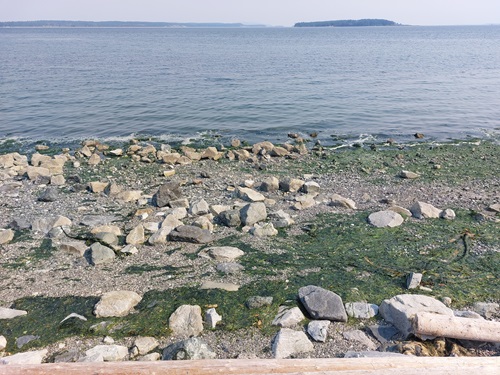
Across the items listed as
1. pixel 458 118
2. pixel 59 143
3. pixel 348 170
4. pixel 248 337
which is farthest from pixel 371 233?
pixel 458 118

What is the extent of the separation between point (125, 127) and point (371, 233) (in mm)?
16681

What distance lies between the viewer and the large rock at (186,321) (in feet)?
19.9

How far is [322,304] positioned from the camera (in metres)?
6.43

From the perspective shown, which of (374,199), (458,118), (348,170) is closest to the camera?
(374,199)

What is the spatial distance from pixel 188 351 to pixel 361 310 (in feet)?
8.76

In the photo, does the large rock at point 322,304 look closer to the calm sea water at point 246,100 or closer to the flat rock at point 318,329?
the flat rock at point 318,329

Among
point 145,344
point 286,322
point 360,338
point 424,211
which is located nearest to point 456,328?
point 360,338

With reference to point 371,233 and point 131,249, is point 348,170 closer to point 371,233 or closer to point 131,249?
point 371,233

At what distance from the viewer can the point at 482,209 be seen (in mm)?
10836

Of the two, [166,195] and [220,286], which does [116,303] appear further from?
[166,195]

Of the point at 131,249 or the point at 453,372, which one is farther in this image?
the point at 131,249

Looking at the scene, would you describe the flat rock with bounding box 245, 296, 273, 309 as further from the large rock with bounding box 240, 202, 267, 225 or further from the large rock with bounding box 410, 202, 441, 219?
the large rock with bounding box 410, 202, 441, 219

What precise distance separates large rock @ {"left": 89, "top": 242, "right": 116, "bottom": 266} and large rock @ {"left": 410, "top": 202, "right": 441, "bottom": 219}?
6949mm

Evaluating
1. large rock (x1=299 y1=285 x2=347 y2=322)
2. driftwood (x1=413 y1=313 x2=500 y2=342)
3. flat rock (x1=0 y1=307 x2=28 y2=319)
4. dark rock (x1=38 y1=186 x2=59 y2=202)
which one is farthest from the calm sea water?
driftwood (x1=413 y1=313 x2=500 y2=342)
